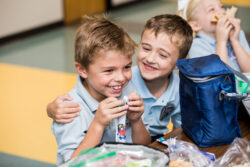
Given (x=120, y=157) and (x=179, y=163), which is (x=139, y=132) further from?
(x=120, y=157)

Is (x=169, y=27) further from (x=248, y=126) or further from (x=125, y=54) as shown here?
(x=248, y=126)

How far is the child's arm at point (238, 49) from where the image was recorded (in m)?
1.99

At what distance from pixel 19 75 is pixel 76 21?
232 cm

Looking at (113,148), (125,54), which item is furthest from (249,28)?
(113,148)

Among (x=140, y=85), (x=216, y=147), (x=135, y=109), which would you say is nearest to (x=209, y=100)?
(x=216, y=147)

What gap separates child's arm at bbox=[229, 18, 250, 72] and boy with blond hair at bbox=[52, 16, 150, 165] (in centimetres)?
73

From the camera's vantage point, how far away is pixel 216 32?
2012 millimetres

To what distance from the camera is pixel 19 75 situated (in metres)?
4.11

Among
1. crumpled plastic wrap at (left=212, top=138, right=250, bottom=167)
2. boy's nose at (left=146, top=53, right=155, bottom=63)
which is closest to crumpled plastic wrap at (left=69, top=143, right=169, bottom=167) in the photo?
crumpled plastic wrap at (left=212, top=138, right=250, bottom=167)

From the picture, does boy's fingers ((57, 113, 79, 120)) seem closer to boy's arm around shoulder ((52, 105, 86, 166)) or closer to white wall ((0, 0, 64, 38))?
boy's arm around shoulder ((52, 105, 86, 166))

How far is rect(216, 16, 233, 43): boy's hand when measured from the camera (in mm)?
1981

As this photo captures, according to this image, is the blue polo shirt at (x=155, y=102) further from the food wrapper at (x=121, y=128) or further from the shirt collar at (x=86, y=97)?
the food wrapper at (x=121, y=128)

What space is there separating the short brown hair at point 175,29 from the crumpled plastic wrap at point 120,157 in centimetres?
81

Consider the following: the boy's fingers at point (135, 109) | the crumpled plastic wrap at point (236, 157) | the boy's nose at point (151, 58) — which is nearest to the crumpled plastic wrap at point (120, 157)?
the crumpled plastic wrap at point (236, 157)
